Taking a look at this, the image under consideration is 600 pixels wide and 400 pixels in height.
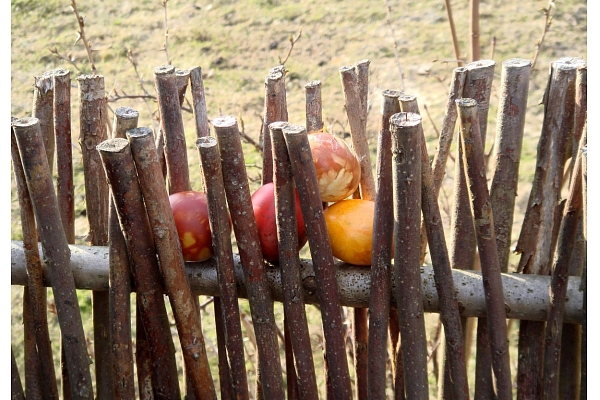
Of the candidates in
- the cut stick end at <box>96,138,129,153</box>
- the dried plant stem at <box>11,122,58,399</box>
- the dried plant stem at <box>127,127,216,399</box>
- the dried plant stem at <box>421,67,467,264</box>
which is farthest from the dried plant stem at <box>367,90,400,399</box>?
the dried plant stem at <box>11,122,58,399</box>

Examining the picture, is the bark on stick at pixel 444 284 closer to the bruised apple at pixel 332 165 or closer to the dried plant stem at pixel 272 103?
the bruised apple at pixel 332 165

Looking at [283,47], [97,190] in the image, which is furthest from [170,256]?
[283,47]

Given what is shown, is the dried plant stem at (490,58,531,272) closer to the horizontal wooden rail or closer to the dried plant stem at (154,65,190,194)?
the horizontal wooden rail

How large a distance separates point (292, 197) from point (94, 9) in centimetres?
406

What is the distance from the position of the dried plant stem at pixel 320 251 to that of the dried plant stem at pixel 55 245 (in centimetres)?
48

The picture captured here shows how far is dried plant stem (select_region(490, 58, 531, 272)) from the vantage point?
4.45ft

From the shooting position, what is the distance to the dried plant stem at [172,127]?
1.42m

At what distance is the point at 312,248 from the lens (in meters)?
1.34

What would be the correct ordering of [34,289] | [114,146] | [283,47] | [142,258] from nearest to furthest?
[114,146], [142,258], [34,289], [283,47]

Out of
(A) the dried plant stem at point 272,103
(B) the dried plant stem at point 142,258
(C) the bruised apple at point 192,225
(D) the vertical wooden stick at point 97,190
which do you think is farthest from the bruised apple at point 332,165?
(D) the vertical wooden stick at point 97,190

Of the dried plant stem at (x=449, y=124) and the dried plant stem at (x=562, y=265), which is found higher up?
the dried plant stem at (x=449, y=124)

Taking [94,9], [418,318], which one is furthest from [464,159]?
Answer: [94,9]

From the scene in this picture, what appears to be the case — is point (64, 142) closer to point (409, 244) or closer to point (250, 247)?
point (250, 247)

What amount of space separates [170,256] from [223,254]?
0.10m
